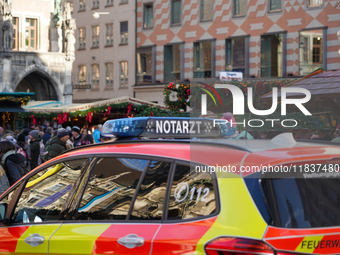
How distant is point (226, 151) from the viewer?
3.04 m

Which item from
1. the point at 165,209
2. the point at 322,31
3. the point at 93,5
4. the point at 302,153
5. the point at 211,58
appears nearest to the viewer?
the point at 302,153

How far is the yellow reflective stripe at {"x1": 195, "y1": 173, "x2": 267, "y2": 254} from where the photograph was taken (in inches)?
104

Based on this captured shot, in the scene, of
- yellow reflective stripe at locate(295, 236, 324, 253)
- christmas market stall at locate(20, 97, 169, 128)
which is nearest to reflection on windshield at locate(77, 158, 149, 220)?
yellow reflective stripe at locate(295, 236, 324, 253)

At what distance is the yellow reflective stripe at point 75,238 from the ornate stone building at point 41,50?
3175 centimetres

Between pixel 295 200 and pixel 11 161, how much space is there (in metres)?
7.14

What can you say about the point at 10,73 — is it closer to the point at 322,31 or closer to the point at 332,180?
the point at 322,31

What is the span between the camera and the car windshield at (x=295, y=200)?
2.66 meters

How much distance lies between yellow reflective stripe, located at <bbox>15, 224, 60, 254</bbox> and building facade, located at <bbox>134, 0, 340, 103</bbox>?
28540 millimetres

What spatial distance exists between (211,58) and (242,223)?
111 ft

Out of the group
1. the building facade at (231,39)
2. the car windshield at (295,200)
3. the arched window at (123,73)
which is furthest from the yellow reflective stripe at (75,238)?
the arched window at (123,73)

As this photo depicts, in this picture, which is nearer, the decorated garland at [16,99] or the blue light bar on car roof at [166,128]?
the blue light bar on car roof at [166,128]

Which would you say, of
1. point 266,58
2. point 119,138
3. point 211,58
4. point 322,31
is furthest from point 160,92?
point 119,138

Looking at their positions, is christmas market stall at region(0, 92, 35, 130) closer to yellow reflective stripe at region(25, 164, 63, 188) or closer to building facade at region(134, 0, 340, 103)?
building facade at region(134, 0, 340, 103)

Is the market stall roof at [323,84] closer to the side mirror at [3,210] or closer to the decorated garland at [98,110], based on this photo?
the side mirror at [3,210]
